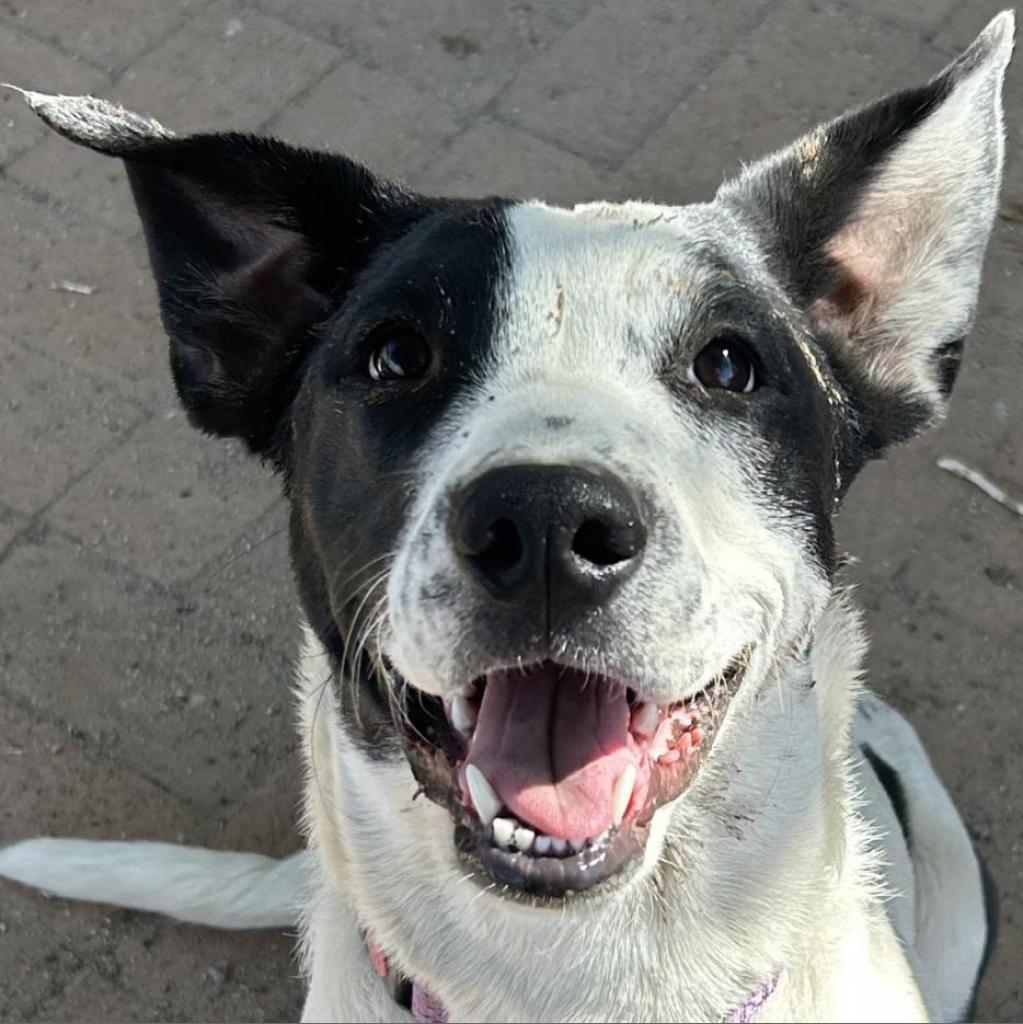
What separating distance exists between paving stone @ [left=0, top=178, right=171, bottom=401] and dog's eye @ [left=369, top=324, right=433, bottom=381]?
7.93 ft

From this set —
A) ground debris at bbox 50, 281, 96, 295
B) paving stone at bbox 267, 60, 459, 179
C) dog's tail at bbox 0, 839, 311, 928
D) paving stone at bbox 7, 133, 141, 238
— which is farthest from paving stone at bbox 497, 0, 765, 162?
dog's tail at bbox 0, 839, 311, 928

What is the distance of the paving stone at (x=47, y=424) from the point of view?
14.4 ft

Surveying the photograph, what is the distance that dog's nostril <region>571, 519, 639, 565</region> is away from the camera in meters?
1.83

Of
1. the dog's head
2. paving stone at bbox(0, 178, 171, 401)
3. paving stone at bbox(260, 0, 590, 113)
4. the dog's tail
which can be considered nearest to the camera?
the dog's head

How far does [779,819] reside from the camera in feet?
7.82

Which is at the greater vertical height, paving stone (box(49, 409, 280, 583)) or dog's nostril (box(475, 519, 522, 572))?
dog's nostril (box(475, 519, 522, 572))

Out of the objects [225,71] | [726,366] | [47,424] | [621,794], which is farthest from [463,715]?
[225,71]

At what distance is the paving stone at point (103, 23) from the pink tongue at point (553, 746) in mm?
4190

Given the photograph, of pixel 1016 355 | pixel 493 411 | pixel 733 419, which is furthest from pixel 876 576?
pixel 493 411

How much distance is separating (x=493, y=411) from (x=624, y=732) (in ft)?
1.70

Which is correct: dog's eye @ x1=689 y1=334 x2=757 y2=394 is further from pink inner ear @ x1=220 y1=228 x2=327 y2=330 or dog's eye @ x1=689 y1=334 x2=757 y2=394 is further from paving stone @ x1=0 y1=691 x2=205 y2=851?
paving stone @ x1=0 y1=691 x2=205 y2=851

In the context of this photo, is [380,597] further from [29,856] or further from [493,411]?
[29,856]

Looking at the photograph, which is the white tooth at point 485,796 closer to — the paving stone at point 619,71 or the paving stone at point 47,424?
the paving stone at point 47,424

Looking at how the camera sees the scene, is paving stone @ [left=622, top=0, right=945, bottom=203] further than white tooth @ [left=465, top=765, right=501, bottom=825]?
Yes
